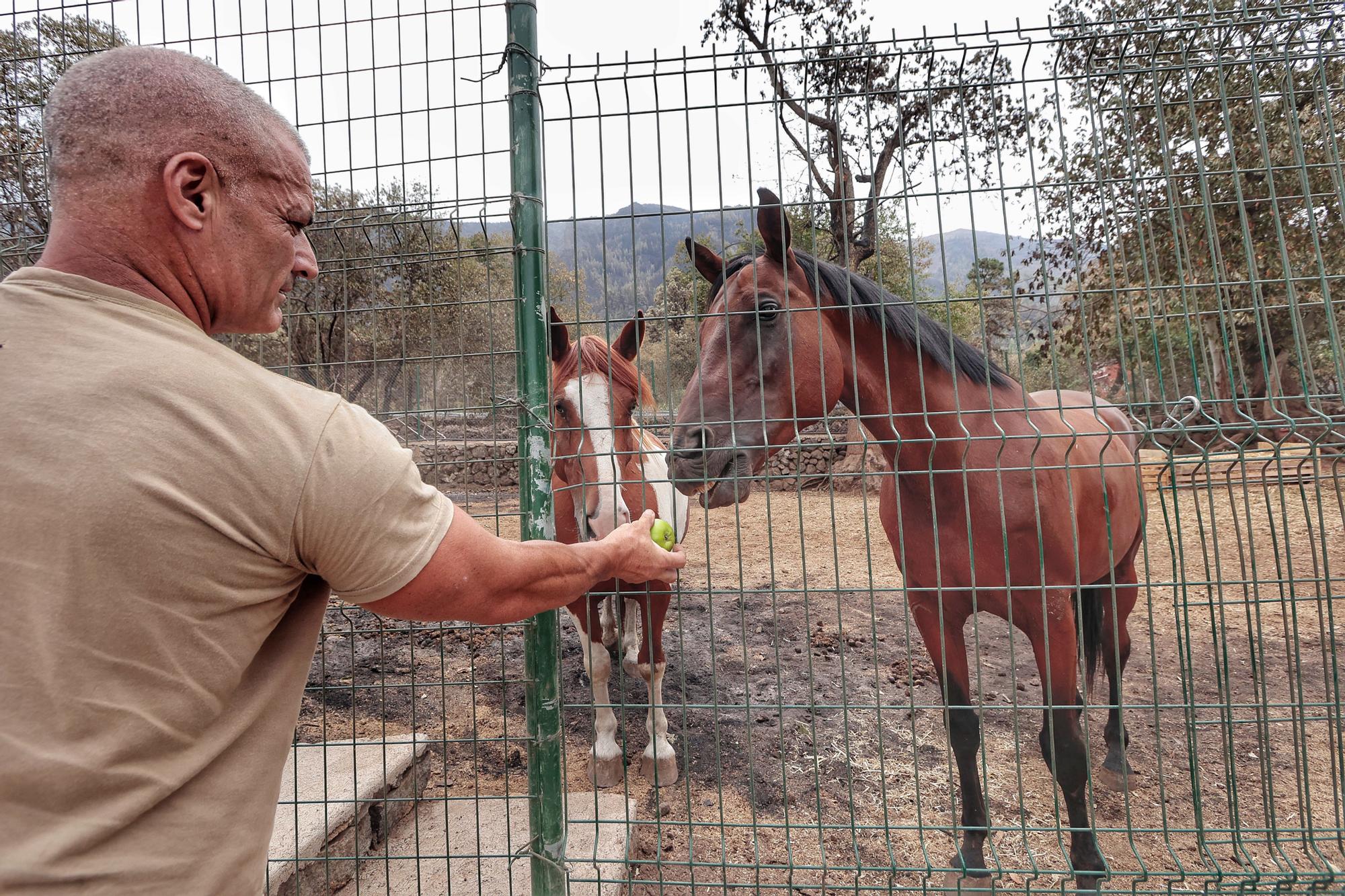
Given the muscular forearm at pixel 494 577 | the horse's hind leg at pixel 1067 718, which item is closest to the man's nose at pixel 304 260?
the muscular forearm at pixel 494 577

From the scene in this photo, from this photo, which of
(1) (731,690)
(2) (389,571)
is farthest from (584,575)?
(1) (731,690)

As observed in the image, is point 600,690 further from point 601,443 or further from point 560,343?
point 560,343

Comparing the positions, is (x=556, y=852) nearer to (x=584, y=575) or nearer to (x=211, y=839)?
(x=584, y=575)

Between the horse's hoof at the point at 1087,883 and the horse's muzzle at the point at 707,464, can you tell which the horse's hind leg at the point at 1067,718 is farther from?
the horse's muzzle at the point at 707,464

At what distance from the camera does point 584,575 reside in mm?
1571

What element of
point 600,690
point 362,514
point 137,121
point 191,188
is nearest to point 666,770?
point 600,690

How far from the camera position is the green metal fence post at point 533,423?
2127 mm

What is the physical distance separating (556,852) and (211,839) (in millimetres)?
1376

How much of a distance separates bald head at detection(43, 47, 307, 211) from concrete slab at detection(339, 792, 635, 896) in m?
2.27

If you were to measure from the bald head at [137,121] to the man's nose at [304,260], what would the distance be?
0.19 metres

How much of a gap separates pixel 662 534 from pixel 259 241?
1257 mm

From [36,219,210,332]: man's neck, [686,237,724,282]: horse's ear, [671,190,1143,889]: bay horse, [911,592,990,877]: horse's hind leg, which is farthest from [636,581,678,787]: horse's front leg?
[36,219,210,332]: man's neck

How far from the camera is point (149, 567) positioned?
948mm

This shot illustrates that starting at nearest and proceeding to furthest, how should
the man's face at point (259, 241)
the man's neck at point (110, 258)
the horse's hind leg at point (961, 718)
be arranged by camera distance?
the man's neck at point (110, 258), the man's face at point (259, 241), the horse's hind leg at point (961, 718)
